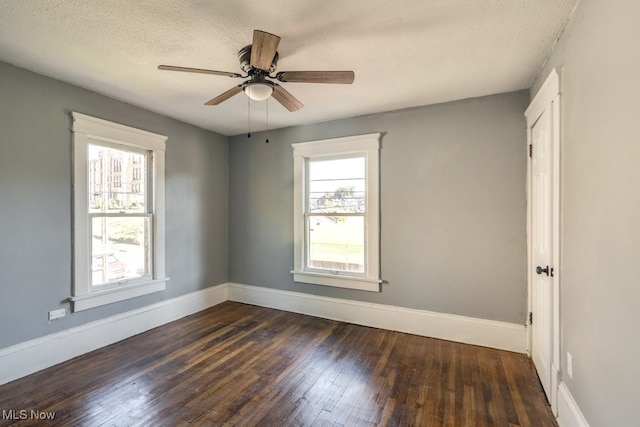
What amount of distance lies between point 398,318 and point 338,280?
84 cm

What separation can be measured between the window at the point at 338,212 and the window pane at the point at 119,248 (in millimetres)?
1859

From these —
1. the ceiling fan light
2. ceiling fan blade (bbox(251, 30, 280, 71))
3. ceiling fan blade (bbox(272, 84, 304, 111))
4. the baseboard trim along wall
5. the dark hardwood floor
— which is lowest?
the dark hardwood floor

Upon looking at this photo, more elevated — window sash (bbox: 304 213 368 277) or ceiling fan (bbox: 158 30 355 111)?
ceiling fan (bbox: 158 30 355 111)

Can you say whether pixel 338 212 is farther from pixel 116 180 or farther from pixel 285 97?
pixel 116 180

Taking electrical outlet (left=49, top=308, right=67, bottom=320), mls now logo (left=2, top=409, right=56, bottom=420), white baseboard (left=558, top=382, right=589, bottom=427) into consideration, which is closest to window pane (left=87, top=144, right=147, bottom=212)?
electrical outlet (left=49, top=308, right=67, bottom=320)

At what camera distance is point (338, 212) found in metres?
3.78

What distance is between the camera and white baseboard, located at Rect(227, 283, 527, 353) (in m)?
2.89

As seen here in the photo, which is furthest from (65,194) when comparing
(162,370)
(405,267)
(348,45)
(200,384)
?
(405,267)

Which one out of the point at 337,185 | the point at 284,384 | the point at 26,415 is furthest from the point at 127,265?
the point at 337,185

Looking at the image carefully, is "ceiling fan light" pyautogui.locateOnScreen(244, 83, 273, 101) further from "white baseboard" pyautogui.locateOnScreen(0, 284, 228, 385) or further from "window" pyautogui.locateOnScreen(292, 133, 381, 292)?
"white baseboard" pyautogui.locateOnScreen(0, 284, 228, 385)

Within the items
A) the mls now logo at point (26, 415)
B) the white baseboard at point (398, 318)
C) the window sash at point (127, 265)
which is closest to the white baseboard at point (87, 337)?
the window sash at point (127, 265)

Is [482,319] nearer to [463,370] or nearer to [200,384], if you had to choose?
[463,370]

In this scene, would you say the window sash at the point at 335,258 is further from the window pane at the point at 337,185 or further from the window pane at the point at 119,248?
the window pane at the point at 119,248

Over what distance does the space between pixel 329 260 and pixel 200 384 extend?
2028 millimetres
